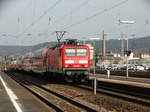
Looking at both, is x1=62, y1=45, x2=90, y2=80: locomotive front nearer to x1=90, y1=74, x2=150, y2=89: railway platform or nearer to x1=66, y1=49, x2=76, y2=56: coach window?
x1=66, y1=49, x2=76, y2=56: coach window

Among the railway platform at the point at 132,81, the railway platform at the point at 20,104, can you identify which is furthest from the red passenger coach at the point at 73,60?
the railway platform at the point at 20,104

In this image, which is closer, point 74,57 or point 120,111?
point 120,111

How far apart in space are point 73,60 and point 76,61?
26 centimetres

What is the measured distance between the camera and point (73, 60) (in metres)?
29.8

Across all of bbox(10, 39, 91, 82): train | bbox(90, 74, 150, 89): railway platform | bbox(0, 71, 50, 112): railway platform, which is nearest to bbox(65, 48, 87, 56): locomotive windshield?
bbox(10, 39, 91, 82): train

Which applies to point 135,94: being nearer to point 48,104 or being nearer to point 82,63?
point 48,104

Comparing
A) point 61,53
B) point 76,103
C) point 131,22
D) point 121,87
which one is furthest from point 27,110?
point 131,22

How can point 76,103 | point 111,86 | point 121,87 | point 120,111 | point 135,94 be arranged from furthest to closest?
point 111,86 → point 121,87 → point 135,94 → point 76,103 → point 120,111

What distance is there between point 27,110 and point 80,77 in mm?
17045

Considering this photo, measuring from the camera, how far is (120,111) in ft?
42.9

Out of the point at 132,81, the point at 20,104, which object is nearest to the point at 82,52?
the point at 132,81

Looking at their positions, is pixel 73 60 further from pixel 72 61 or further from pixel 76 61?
pixel 76 61

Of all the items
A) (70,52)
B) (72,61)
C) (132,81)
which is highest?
(70,52)

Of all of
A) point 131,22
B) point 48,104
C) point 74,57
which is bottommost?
point 48,104
